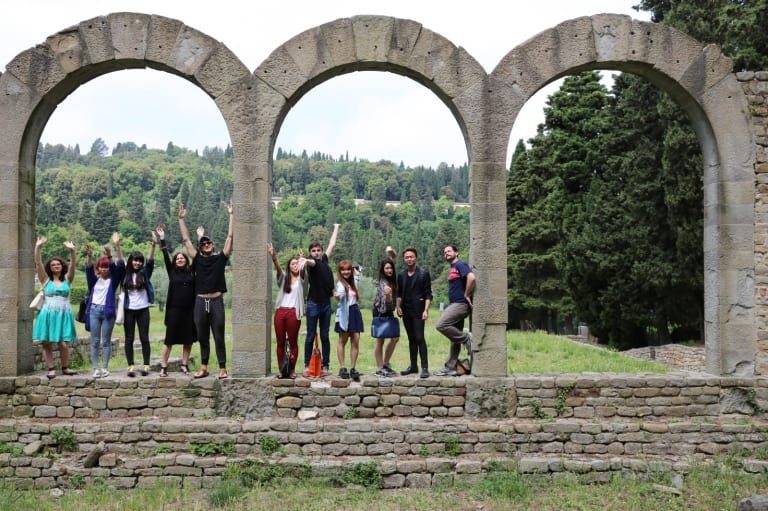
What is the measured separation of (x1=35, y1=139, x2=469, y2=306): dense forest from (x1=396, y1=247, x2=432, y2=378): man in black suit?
2350 cm

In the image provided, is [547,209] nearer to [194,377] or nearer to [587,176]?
[587,176]

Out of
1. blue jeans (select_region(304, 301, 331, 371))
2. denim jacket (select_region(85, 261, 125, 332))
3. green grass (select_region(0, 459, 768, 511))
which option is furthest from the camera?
blue jeans (select_region(304, 301, 331, 371))

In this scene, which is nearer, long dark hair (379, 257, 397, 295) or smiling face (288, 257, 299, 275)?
smiling face (288, 257, 299, 275)

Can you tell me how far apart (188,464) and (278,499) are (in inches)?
54.6

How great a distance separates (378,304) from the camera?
319 inches

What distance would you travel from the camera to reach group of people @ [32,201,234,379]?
793 centimetres

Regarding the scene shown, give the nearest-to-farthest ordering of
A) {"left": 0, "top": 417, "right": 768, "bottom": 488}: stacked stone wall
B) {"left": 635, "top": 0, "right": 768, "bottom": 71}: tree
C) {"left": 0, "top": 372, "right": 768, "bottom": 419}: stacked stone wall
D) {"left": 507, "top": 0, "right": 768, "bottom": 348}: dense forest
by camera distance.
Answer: {"left": 0, "top": 417, "right": 768, "bottom": 488}: stacked stone wall → {"left": 0, "top": 372, "right": 768, "bottom": 419}: stacked stone wall → {"left": 635, "top": 0, "right": 768, "bottom": 71}: tree → {"left": 507, "top": 0, "right": 768, "bottom": 348}: dense forest

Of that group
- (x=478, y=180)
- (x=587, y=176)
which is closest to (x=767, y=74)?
(x=478, y=180)

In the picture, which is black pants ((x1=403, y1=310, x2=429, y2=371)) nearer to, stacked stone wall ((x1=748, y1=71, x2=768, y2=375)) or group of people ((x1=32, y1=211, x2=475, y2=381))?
group of people ((x1=32, y1=211, x2=475, y2=381))

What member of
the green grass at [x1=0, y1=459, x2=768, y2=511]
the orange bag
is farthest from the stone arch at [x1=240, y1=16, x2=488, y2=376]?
the green grass at [x1=0, y1=459, x2=768, y2=511]

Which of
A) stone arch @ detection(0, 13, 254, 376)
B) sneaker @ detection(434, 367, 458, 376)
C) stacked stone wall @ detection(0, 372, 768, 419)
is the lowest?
stacked stone wall @ detection(0, 372, 768, 419)

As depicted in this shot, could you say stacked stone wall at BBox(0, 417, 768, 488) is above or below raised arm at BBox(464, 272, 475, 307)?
below

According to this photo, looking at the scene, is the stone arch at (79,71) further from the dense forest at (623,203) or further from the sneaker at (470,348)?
the dense forest at (623,203)

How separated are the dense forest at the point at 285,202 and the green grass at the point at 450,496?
24.7 m
